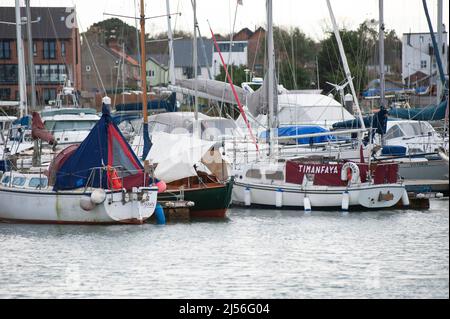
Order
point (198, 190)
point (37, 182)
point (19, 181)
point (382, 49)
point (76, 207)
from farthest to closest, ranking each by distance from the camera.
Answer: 1. point (382, 49)
2. point (198, 190)
3. point (19, 181)
4. point (37, 182)
5. point (76, 207)

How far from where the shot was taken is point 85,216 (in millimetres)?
37750

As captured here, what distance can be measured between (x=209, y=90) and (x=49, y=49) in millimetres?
49491

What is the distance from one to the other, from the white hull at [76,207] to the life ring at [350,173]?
7.09 m

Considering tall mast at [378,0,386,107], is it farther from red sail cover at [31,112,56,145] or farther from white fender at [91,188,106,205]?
white fender at [91,188,106,205]

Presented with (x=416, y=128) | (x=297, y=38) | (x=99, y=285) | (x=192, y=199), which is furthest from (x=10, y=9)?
(x=99, y=285)

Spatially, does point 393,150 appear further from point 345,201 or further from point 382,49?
point 345,201

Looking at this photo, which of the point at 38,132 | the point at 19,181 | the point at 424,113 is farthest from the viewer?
the point at 424,113

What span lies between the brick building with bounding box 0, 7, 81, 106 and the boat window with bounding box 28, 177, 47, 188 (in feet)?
186

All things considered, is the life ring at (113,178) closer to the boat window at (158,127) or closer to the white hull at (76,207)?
the white hull at (76,207)

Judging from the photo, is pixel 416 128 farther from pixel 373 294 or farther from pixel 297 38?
pixel 297 38

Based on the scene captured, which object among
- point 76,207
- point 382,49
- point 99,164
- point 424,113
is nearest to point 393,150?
point 424,113

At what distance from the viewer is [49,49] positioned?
101 meters

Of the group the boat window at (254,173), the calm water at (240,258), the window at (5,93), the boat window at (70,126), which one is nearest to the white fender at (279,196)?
the calm water at (240,258)
